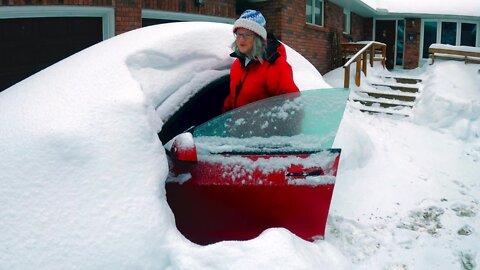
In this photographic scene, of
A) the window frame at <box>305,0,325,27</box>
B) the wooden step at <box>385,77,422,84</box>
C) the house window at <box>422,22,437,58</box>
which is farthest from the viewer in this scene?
the house window at <box>422,22,437,58</box>

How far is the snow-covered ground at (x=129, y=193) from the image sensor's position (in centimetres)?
179

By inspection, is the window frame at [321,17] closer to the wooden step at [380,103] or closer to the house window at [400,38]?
the wooden step at [380,103]

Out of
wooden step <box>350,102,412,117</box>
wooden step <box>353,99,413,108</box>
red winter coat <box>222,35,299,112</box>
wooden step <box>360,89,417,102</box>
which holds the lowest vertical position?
wooden step <box>350,102,412,117</box>

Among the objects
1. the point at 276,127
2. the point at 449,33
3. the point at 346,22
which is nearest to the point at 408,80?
the point at 346,22

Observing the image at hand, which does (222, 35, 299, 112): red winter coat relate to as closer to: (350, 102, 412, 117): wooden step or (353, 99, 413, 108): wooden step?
(350, 102, 412, 117): wooden step

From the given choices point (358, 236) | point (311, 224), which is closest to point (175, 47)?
point (311, 224)

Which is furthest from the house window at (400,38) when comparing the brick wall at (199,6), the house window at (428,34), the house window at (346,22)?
the brick wall at (199,6)

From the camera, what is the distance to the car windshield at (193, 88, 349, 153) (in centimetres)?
235

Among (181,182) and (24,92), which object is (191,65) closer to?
(181,182)

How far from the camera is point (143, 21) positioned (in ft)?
22.1

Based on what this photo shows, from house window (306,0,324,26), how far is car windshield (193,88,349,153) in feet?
30.7

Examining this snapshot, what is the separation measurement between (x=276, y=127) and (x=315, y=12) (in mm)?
10355

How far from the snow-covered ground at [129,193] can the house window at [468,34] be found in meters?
16.7

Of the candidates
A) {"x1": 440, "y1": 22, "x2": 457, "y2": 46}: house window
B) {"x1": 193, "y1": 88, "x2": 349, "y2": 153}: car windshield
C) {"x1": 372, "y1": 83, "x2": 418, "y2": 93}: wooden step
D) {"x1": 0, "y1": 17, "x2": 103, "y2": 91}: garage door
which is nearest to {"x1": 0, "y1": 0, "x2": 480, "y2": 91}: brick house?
{"x1": 0, "y1": 17, "x2": 103, "y2": 91}: garage door
